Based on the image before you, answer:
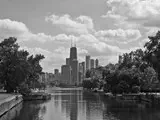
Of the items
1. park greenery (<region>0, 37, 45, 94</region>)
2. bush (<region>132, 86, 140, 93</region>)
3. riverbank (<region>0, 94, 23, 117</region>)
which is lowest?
riverbank (<region>0, 94, 23, 117</region>)

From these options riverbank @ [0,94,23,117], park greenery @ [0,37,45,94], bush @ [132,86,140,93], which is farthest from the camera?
bush @ [132,86,140,93]

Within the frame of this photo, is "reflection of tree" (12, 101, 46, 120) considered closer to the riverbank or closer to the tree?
the riverbank

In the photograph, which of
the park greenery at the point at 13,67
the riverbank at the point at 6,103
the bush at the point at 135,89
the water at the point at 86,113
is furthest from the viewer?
the bush at the point at 135,89

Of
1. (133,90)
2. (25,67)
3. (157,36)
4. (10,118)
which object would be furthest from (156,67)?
(10,118)

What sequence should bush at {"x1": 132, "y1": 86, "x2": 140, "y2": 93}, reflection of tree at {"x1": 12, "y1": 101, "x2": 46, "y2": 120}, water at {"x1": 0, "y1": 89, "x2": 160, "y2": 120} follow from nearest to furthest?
water at {"x1": 0, "y1": 89, "x2": 160, "y2": 120}, reflection of tree at {"x1": 12, "y1": 101, "x2": 46, "y2": 120}, bush at {"x1": 132, "y1": 86, "x2": 140, "y2": 93}

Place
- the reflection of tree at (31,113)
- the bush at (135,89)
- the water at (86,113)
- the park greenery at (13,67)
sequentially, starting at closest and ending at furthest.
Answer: the water at (86,113) < the reflection of tree at (31,113) < the park greenery at (13,67) < the bush at (135,89)

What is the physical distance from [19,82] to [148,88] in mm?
54116

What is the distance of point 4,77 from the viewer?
121625 mm

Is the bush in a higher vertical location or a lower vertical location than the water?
higher

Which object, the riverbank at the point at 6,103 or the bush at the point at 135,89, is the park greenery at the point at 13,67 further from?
the bush at the point at 135,89

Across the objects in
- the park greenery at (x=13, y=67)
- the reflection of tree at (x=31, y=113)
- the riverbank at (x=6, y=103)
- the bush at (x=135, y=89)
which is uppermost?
the park greenery at (x=13, y=67)

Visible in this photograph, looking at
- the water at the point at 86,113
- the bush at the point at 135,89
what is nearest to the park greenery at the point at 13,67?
the water at the point at 86,113

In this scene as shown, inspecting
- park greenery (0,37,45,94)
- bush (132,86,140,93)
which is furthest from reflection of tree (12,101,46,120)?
bush (132,86,140,93)

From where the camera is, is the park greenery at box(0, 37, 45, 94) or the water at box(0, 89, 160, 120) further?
the park greenery at box(0, 37, 45, 94)
